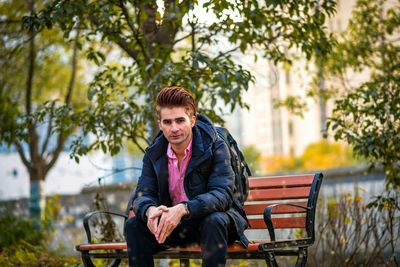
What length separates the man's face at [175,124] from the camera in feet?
16.8

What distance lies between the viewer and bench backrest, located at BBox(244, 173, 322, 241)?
18.1ft

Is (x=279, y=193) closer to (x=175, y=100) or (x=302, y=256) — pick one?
(x=302, y=256)

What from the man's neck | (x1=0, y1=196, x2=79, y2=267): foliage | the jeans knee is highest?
the man's neck

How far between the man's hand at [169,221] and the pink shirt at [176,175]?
0.38 metres

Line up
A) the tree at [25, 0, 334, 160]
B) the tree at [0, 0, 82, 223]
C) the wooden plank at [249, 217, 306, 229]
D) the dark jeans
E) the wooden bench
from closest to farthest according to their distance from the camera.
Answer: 1. the dark jeans
2. the wooden bench
3. the wooden plank at [249, 217, 306, 229]
4. the tree at [25, 0, 334, 160]
5. the tree at [0, 0, 82, 223]

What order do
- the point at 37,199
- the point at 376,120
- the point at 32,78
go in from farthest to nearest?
the point at 32,78 < the point at 37,199 < the point at 376,120

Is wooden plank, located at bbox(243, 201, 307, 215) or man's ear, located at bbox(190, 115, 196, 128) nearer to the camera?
man's ear, located at bbox(190, 115, 196, 128)

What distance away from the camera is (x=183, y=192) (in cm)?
525

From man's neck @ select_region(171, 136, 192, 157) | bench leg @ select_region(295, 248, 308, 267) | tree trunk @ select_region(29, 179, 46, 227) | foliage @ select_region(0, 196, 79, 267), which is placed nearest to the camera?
man's neck @ select_region(171, 136, 192, 157)

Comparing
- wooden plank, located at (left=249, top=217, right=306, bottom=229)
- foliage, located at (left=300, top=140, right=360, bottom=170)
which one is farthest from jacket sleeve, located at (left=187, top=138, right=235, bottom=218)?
foliage, located at (left=300, top=140, right=360, bottom=170)

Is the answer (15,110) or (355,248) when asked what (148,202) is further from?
(15,110)

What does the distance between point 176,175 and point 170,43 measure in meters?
2.88

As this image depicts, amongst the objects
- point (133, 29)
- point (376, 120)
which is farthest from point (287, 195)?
point (133, 29)

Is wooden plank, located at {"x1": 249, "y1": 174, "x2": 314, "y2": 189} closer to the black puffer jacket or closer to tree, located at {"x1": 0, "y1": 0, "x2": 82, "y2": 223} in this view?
the black puffer jacket
